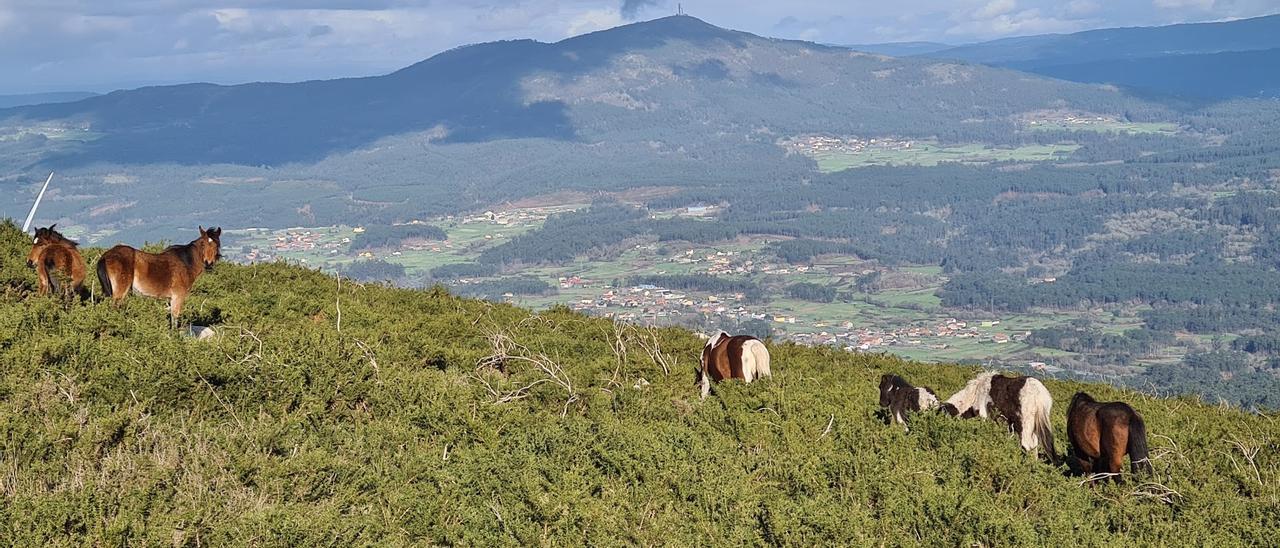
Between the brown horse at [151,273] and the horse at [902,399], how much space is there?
7572 mm

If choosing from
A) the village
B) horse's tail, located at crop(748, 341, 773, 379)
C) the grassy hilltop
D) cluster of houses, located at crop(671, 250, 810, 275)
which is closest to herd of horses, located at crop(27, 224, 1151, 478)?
horse's tail, located at crop(748, 341, 773, 379)

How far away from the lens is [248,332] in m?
10.2

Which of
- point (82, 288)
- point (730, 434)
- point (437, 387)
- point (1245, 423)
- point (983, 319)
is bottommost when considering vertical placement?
point (983, 319)

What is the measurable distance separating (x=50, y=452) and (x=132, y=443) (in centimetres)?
51

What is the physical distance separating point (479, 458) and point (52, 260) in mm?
6328

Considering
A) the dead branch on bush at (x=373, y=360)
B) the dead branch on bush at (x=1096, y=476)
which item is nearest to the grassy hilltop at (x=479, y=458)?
the dead branch on bush at (x=373, y=360)

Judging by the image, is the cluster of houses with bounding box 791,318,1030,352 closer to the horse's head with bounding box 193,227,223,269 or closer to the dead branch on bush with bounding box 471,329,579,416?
the dead branch on bush with bounding box 471,329,579,416

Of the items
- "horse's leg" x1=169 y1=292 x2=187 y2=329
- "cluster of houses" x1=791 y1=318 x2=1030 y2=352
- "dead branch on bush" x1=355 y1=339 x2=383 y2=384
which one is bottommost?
"cluster of houses" x1=791 y1=318 x2=1030 y2=352

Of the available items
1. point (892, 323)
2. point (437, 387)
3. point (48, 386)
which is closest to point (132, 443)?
point (48, 386)

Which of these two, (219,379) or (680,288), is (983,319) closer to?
Answer: (680,288)

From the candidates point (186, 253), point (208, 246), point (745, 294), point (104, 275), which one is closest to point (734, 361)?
point (208, 246)

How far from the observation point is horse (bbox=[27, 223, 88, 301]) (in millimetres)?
10711

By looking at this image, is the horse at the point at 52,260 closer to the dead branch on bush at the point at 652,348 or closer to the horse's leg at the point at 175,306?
the horse's leg at the point at 175,306

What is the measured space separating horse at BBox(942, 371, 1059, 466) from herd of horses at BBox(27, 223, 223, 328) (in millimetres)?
8144
